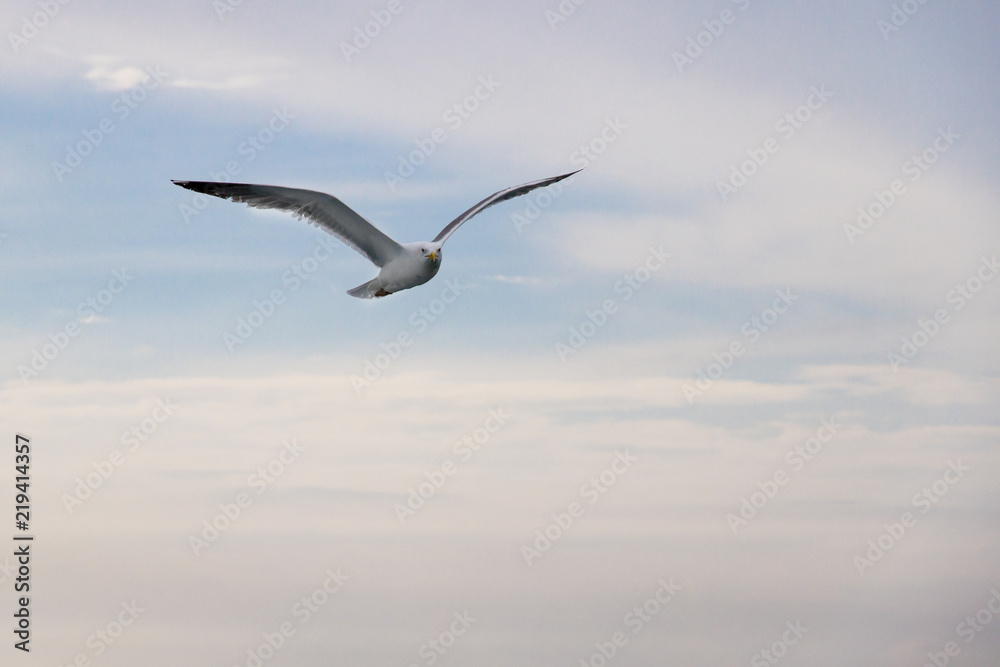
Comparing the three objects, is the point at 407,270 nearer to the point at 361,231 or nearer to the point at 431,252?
the point at 431,252

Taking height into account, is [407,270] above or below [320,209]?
below

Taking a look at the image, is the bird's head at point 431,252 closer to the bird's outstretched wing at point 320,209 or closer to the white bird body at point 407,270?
the white bird body at point 407,270

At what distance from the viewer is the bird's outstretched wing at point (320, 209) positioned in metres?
13.7

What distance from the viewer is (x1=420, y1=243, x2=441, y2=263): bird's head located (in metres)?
14.4

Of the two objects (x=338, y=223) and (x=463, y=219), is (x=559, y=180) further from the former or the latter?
(x=338, y=223)

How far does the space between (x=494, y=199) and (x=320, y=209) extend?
292 centimetres

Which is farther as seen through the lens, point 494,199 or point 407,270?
point 494,199

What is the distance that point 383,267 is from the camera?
1520 centimetres

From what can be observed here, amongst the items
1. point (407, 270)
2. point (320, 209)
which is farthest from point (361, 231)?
point (407, 270)

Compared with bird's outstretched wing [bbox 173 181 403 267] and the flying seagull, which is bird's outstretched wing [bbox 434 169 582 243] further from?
bird's outstretched wing [bbox 173 181 403 267]

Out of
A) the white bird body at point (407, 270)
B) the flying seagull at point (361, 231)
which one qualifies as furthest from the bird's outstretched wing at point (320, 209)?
the white bird body at point (407, 270)

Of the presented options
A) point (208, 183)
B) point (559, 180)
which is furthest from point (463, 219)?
point (208, 183)

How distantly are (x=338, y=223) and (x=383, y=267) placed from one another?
3.12 ft

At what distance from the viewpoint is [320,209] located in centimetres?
1466
